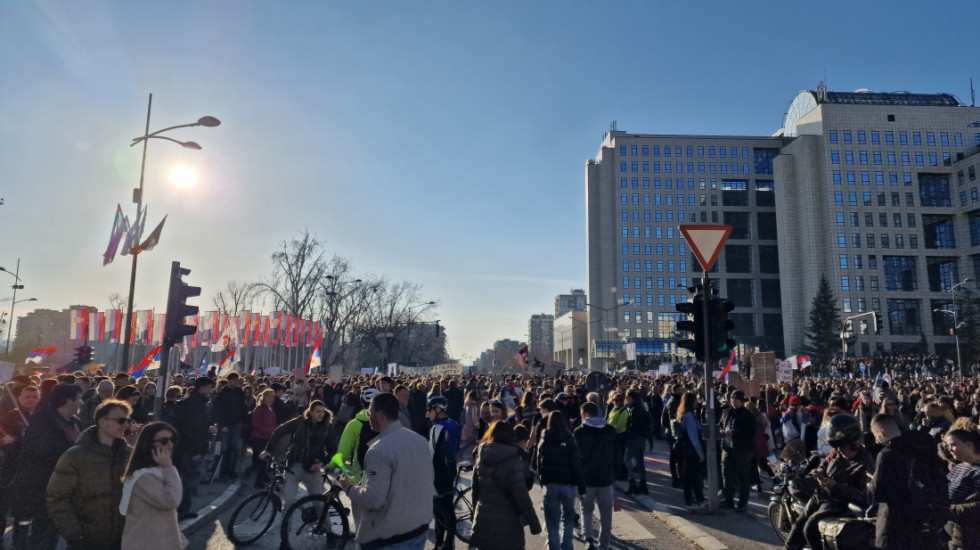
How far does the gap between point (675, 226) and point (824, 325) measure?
28.6 metres

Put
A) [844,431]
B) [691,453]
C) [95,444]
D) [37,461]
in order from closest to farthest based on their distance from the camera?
[95,444]
[844,431]
[37,461]
[691,453]

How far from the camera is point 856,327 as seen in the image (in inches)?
3140

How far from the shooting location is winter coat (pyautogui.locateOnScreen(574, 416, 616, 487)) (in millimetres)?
7125

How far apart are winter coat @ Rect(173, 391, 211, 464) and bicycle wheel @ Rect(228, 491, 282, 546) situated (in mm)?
1802

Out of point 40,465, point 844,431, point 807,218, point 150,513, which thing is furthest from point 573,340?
point 150,513

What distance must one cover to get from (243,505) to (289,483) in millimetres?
588

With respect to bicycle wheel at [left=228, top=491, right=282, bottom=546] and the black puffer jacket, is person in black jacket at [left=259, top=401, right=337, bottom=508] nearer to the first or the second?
bicycle wheel at [left=228, top=491, right=282, bottom=546]

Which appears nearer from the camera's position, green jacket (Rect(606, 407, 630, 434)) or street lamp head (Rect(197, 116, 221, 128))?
green jacket (Rect(606, 407, 630, 434))

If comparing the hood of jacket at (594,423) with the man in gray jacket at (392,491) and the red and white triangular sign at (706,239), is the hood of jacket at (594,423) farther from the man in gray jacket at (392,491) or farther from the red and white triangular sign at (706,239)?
the red and white triangular sign at (706,239)

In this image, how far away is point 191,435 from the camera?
9.18 meters

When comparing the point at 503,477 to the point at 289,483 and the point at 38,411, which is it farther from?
the point at 38,411

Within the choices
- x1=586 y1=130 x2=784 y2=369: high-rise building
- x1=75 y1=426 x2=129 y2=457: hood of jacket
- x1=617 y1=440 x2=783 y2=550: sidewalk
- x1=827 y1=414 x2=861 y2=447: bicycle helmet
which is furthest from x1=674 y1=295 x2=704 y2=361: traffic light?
x1=586 y1=130 x2=784 y2=369: high-rise building

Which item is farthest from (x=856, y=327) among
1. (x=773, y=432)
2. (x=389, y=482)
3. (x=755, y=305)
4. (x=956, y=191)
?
(x=389, y=482)

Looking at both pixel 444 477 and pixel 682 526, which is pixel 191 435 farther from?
pixel 682 526
